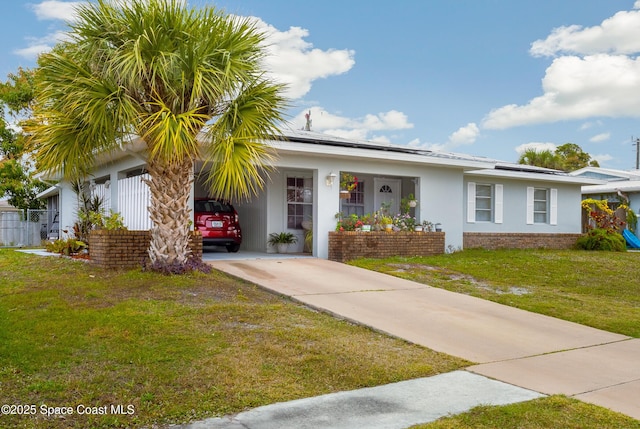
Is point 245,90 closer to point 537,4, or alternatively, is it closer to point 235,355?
point 235,355

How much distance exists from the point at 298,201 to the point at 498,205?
7.62m

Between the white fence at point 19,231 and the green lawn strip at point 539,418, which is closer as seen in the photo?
the green lawn strip at point 539,418

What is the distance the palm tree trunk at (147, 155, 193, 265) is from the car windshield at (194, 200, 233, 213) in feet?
15.2

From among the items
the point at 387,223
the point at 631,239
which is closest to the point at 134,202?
the point at 387,223

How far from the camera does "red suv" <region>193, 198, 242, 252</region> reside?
1485 cm

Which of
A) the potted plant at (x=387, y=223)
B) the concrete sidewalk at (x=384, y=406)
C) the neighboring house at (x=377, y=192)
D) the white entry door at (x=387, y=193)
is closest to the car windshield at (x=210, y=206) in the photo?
the neighboring house at (x=377, y=192)

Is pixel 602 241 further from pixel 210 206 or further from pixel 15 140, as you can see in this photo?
pixel 15 140

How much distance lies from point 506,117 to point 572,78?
3.75 meters

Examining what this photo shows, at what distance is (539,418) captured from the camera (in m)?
4.44

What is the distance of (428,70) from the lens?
1870 centimetres

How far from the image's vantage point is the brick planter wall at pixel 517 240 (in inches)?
750

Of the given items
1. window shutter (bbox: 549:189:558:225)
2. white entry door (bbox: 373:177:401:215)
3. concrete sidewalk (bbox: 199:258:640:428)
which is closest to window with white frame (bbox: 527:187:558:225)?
window shutter (bbox: 549:189:558:225)

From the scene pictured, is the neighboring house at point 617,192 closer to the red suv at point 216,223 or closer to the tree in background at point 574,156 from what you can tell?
the red suv at point 216,223

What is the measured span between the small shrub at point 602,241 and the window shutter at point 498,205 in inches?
147
